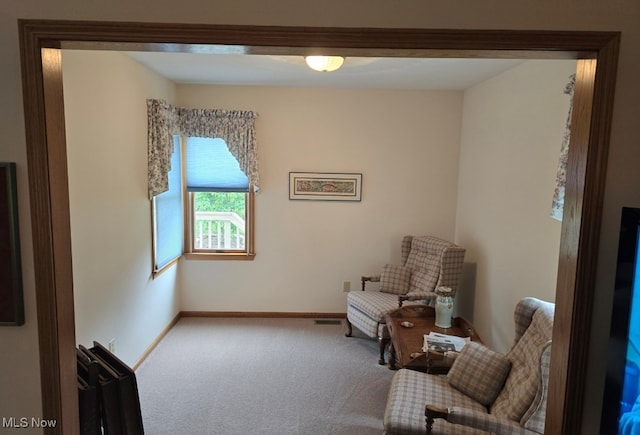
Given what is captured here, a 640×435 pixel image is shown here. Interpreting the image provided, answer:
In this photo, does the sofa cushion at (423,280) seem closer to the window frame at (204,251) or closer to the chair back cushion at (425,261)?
the chair back cushion at (425,261)

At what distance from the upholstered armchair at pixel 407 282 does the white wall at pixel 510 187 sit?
290 millimetres

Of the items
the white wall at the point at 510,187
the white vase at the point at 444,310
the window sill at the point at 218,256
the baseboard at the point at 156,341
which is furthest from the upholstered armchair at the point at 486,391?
the window sill at the point at 218,256

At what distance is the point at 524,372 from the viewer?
2.26m

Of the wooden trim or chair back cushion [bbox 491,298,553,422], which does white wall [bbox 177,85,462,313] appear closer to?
the wooden trim

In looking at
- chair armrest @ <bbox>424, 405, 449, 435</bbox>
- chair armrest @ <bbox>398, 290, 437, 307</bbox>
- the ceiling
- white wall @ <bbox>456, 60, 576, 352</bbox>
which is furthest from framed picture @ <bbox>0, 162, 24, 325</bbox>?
chair armrest @ <bbox>398, 290, 437, 307</bbox>

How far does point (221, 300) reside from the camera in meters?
4.64

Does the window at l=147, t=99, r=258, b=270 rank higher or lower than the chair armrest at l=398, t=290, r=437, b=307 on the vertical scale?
higher

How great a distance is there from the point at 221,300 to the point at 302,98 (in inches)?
94.0

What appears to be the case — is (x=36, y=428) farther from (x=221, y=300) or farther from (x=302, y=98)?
(x=302, y=98)

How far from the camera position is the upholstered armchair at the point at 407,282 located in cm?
380

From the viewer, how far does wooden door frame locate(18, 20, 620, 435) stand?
A: 118 centimetres

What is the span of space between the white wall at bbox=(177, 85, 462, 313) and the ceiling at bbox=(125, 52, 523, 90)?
19 cm

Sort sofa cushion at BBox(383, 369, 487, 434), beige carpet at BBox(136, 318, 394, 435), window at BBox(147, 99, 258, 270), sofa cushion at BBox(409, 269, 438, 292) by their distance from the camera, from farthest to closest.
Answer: window at BBox(147, 99, 258, 270) → sofa cushion at BBox(409, 269, 438, 292) → beige carpet at BBox(136, 318, 394, 435) → sofa cushion at BBox(383, 369, 487, 434)

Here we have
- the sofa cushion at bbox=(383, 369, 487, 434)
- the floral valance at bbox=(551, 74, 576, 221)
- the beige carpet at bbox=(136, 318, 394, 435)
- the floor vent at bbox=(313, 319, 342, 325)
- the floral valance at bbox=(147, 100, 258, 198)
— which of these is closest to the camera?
the sofa cushion at bbox=(383, 369, 487, 434)
